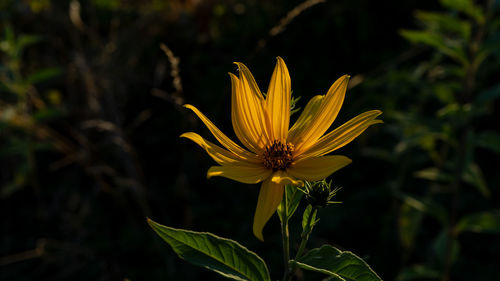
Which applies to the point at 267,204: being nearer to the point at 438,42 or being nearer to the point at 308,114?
the point at 308,114

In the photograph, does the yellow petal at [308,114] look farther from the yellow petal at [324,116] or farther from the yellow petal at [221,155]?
the yellow petal at [221,155]

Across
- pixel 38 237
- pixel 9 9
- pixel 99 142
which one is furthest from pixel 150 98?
pixel 9 9

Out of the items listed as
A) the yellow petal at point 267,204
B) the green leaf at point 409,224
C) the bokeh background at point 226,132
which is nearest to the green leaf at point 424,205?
the bokeh background at point 226,132

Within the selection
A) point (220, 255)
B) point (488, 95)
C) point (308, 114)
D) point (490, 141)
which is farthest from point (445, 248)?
point (220, 255)

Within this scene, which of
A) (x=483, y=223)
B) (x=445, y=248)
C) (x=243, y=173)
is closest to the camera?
(x=243, y=173)

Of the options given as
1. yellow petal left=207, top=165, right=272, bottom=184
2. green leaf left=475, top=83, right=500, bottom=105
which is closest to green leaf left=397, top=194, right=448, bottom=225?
green leaf left=475, top=83, right=500, bottom=105

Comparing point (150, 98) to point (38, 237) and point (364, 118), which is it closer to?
point (38, 237)

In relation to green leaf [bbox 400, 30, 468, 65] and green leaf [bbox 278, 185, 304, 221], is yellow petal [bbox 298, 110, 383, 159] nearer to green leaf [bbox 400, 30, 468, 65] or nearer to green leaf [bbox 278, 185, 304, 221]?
green leaf [bbox 278, 185, 304, 221]
